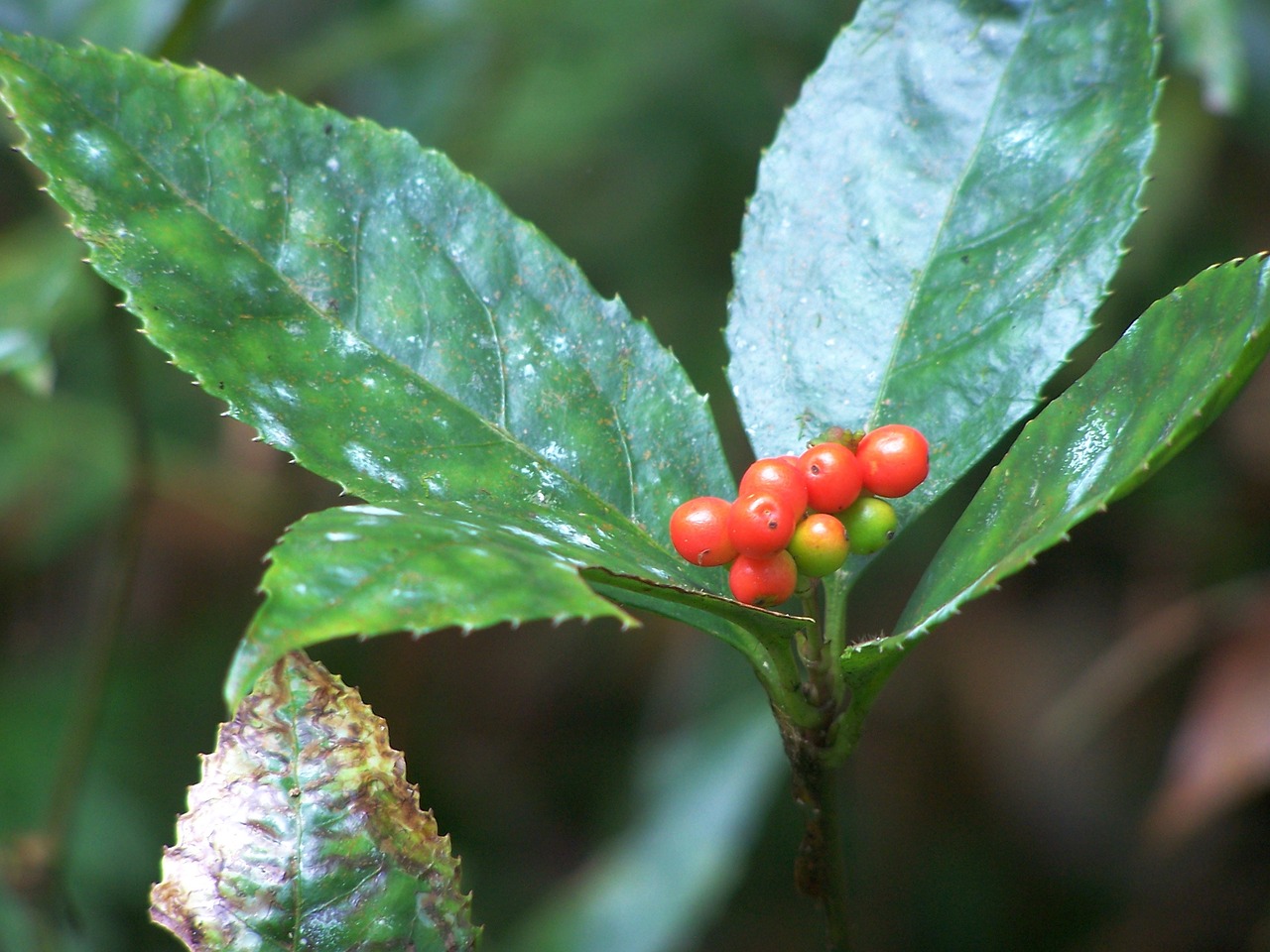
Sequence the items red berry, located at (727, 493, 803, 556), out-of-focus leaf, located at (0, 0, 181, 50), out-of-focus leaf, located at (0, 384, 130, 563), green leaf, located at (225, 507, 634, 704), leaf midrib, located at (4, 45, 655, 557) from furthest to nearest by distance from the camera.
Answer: out-of-focus leaf, located at (0, 384, 130, 563) → out-of-focus leaf, located at (0, 0, 181, 50) → leaf midrib, located at (4, 45, 655, 557) → red berry, located at (727, 493, 803, 556) → green leaf, located at (225, 507, 634, 704)

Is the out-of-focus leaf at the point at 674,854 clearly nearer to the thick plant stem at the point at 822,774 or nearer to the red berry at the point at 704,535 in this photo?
the thick plant stem at the point at 822,774

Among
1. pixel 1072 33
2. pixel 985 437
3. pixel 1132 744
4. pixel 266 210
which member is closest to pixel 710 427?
pixel 985 437

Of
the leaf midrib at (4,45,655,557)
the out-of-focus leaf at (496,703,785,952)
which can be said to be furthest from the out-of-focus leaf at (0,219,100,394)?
the out-of-focus leaf at (496,703,785,952)

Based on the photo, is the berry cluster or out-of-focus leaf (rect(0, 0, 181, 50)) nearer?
the berry cluster

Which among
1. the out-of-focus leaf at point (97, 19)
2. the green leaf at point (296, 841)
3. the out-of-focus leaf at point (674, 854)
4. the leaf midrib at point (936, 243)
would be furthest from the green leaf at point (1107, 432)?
the out-of-focus leaf at point (97, 19)

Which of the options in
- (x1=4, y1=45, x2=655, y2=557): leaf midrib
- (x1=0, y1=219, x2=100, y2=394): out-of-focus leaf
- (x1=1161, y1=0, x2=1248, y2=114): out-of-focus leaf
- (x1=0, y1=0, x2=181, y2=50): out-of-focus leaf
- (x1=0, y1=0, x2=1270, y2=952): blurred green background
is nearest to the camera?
(x1=4, y1=45, x2=655, y2=557): leaf midrib

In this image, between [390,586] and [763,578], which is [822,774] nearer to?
[763,578]

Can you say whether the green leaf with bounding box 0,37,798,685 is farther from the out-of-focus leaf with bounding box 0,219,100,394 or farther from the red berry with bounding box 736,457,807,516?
the out-of-focus leaf with bounding box 0,219,100,394

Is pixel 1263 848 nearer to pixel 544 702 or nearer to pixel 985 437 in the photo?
pixel 544 702
